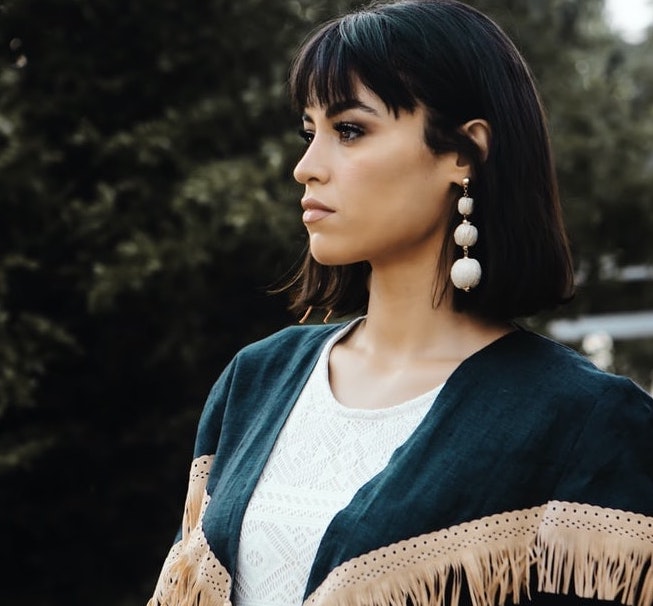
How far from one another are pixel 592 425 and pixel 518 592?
0.94ft

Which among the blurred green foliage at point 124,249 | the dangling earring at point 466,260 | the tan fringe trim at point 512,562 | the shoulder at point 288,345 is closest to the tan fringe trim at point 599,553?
the tan fringe trim at point 512,562

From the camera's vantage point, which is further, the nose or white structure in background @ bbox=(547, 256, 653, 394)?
white structure in background @ bbox=(547, 256, 653, 394)

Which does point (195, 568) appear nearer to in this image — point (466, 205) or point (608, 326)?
point (466, 205)

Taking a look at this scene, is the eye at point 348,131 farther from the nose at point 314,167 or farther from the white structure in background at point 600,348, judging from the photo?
the white structure in background at point 600,348

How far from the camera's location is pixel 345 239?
1941 millimetres

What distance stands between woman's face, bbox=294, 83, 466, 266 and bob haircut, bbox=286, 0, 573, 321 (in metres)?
0.02

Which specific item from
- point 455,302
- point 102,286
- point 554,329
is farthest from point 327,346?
point 554,329

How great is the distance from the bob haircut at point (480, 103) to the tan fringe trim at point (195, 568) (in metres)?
0.64

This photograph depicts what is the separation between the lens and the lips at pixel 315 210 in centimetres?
194

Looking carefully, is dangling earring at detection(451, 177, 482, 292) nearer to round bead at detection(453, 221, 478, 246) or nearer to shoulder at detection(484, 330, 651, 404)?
round bead at detection(453, 221, 478, 246)

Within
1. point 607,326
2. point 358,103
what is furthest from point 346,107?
point 607,326

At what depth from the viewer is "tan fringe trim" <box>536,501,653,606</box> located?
178cm

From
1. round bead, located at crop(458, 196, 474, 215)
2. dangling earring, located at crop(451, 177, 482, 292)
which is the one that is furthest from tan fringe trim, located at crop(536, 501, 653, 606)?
round bead, located at crop(458, 196, 474, 215)

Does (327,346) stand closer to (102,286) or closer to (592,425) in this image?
(592,425)
